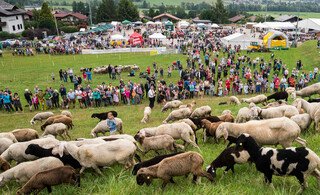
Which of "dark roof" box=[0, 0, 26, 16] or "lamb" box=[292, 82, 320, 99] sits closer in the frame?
"lamb" box=[292, 82, 320, 99]

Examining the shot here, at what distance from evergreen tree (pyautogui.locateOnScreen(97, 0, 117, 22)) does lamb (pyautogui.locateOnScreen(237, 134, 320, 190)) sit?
8802 cm

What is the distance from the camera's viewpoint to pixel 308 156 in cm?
691

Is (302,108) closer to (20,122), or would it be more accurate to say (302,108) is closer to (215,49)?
(20,122)

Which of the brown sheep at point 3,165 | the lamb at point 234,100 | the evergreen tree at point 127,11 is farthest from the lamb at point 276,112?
the evergreen tree at point 127,11

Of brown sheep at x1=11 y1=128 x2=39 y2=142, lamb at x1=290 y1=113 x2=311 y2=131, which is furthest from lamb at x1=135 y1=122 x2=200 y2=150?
brown sheep at x1=11 y1=128 x2=39 y2=142

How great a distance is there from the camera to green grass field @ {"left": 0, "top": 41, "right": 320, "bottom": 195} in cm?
741

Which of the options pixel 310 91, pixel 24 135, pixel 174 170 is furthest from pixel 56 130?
pixel 310 91

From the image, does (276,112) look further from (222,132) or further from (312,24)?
(312,24)

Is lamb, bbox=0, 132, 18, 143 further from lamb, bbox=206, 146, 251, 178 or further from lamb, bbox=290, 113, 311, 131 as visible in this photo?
lamb, bbox=290, 113, 311, 131

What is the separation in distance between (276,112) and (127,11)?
270 feet

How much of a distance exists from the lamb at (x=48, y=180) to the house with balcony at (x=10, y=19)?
72.0 m

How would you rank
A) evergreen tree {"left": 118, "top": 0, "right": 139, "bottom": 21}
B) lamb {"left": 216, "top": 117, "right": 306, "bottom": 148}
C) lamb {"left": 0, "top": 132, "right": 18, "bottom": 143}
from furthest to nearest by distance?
1. evergreen tree {"left": 118, "top": 0, "right": 139, "bottom": 21}
2. lamb {"left": 0, "top": 132, "right": 18, "bottom": 143}
3. lamb {"left": 216, "top": 117, "right": 306, "bottom": 148}

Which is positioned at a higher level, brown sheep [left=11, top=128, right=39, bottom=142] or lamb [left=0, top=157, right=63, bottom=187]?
lamb [left=0, top=157, right=63, bottom=187]

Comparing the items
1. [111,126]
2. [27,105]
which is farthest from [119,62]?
[111,126]
